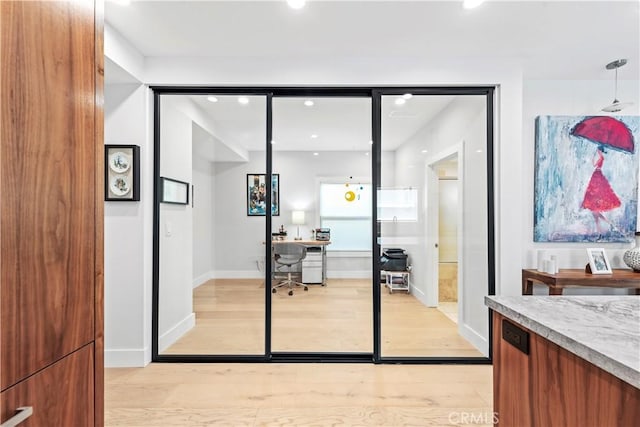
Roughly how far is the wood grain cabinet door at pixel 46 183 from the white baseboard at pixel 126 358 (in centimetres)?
201

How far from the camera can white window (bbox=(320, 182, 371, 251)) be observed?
3.12 meters

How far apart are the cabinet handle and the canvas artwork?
139 inches

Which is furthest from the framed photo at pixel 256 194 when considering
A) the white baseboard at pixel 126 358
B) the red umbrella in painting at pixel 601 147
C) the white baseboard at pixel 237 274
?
the red umbrella in painting at pixel 601 147

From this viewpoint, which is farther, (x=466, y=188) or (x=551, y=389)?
(x=466, y=188)

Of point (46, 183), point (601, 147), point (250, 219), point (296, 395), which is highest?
point (601, 147)

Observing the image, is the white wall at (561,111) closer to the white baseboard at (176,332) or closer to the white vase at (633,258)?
the white vase at (633,258)

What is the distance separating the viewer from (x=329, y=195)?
372cm

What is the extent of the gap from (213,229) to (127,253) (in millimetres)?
732

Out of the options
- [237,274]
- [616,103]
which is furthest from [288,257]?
[616,103]

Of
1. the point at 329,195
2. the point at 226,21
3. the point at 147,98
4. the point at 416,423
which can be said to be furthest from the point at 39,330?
the point at 329,195

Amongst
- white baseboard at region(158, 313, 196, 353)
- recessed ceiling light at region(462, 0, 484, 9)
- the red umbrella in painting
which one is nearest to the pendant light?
the red umbrella in painting

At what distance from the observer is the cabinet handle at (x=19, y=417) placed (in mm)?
A: 729

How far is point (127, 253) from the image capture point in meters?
2.66

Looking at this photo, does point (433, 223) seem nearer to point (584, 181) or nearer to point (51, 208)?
point (584, 181)
